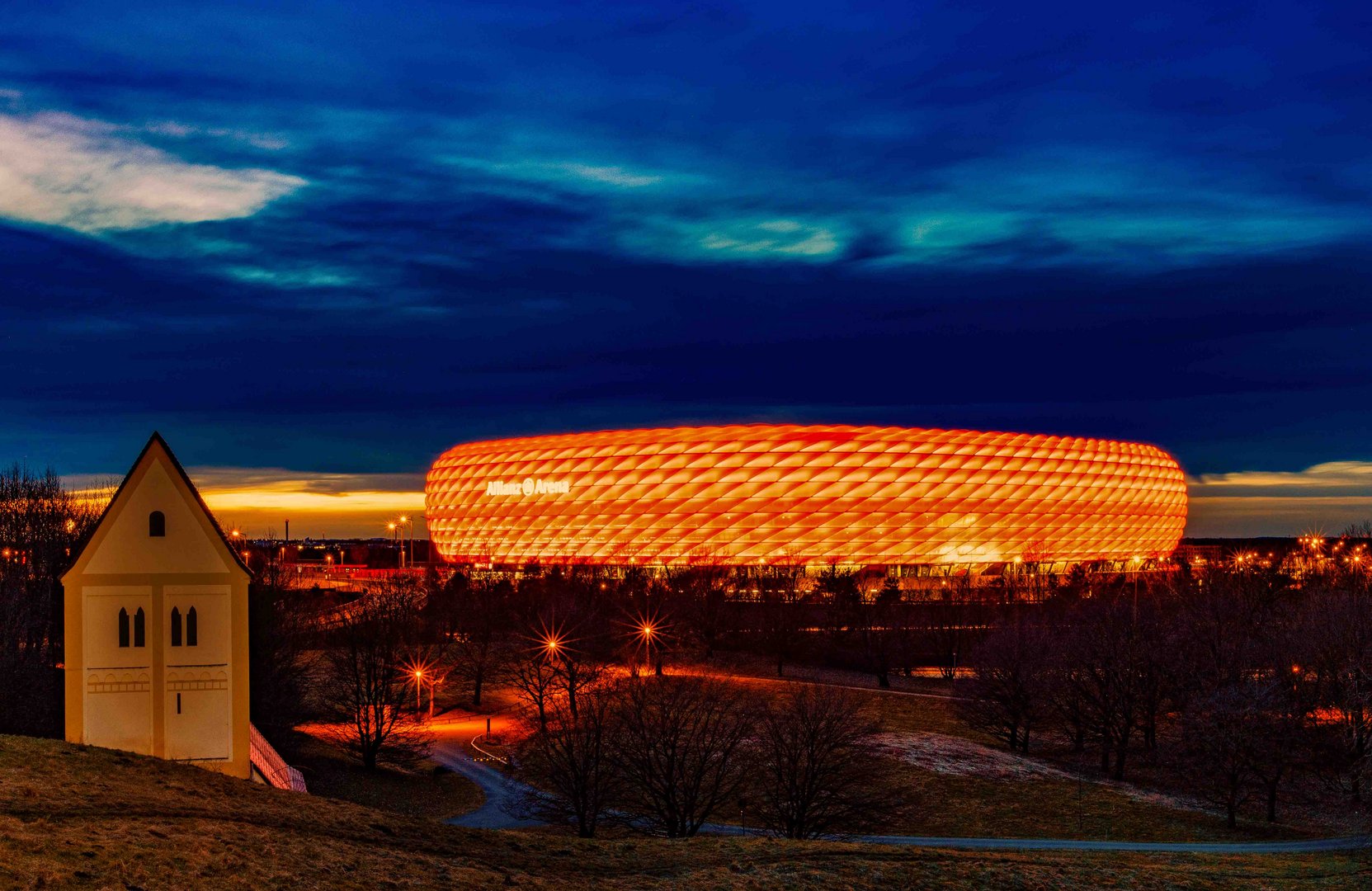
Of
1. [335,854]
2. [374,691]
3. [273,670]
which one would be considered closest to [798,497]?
[374,691]

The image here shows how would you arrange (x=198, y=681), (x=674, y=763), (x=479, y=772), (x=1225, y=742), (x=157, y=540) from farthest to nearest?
(x=479, y=772)
(x=1225, y=742)
(x=674, y=763)
(x=157, y=540)
(x=198, y=681)

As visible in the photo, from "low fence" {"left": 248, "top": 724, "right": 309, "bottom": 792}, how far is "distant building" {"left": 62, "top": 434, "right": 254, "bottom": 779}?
7.79ft

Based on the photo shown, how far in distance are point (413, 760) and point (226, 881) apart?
32.5 m

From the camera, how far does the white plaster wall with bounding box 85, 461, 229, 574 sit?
98.7 feet

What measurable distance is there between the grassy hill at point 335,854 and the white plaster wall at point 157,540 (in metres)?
9.20

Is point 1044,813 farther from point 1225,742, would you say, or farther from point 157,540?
point 157,540

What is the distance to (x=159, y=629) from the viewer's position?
99.0ft

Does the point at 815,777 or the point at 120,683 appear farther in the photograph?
the point at 815,777

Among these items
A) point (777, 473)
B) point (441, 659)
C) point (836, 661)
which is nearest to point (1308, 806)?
point (836, 661)

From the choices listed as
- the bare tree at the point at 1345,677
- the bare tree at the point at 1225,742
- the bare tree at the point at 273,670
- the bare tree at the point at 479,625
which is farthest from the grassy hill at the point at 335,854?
the bare tree at the point at 479,625

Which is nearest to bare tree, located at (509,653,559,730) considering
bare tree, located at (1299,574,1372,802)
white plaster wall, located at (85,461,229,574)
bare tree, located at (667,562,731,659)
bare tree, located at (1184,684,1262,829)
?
bare tree, located at (667,562,731,659)

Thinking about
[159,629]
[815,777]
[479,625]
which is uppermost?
[159,629]

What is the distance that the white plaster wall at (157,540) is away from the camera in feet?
98.7

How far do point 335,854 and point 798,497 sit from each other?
101109 millimetres
